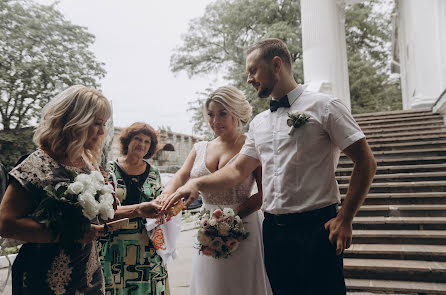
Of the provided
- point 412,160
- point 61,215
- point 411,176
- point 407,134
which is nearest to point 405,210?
point 411,176

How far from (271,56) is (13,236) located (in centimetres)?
149

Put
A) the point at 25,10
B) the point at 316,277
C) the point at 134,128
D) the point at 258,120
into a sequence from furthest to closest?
the point at 25,10, the point at 134,128, the point at 258,120, the point at 316,277

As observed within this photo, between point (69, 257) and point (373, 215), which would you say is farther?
point (373, 215)

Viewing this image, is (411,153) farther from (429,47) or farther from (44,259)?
(44,259)

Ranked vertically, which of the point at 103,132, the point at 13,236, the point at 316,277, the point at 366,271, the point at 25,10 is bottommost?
the point at 366,271

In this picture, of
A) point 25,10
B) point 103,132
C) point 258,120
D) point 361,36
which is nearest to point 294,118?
point 258,120

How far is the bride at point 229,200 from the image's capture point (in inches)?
92.7

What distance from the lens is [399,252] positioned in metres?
4.35

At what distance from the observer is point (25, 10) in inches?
593

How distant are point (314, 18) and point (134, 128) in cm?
899

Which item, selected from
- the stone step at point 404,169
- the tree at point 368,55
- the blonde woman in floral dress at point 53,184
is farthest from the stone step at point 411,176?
the tree at point 368,55

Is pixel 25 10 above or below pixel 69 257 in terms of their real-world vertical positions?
above

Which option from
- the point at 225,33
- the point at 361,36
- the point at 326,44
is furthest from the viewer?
the point at 361,36

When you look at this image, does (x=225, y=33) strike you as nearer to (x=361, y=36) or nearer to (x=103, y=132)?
(x=361, y=36)
